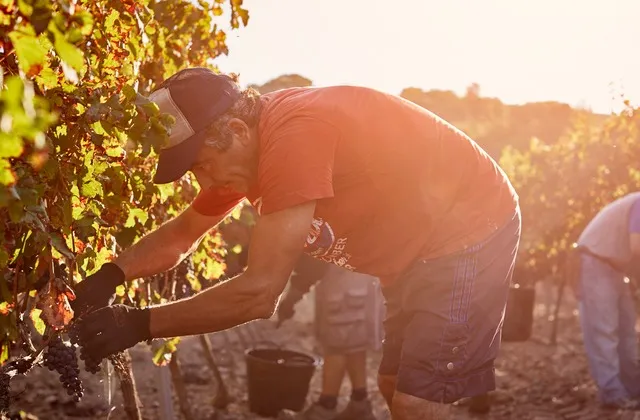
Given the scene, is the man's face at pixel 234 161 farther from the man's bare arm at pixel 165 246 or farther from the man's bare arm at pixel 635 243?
the man's bare arm at pixel 635 243

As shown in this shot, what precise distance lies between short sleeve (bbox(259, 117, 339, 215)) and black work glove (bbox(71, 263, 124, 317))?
66cm

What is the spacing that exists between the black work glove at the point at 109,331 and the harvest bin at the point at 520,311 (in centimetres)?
731

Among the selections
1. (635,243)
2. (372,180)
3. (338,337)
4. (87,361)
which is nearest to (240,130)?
(372,180)

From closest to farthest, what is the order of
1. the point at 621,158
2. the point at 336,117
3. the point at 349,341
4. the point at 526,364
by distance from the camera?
the point at 336,117 < the point at 349,341 < the point at 526,364 < the point at 621,158

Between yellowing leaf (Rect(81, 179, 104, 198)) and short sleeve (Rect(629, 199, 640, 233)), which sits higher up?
yellowing leaf (Rect(81, 179, 104, 198))

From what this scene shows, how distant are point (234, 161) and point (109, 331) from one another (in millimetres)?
703

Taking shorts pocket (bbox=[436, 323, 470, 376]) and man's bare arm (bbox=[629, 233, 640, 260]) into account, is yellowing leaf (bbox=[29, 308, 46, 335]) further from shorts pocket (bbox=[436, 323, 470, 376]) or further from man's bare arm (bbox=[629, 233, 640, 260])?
man's bare arm (bbox=[629, 233, 640, 260])

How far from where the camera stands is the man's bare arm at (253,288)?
221 cm

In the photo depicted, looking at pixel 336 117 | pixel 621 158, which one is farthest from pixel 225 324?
pixel 621 158

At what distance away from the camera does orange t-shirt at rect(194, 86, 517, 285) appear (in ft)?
7.47

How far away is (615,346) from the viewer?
20.0 feet

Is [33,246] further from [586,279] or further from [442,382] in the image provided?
[586,279]

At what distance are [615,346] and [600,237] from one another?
0.93m

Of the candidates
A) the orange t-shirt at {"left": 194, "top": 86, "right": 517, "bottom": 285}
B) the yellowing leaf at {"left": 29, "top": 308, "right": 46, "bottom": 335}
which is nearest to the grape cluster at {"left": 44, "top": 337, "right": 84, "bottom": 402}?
the yellowing leaf at {"left": 29, "top": 308, "right": 46, "bottom": 335}
